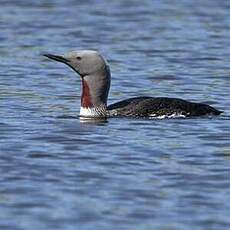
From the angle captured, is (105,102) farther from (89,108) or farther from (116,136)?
(116,136)

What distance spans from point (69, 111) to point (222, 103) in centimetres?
183

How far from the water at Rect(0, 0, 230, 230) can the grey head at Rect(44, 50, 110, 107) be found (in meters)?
0.34

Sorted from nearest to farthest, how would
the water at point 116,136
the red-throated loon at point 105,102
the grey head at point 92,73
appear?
the water at point 116,136, the red-throated loon at point 105,102, the grey head at point 92,73

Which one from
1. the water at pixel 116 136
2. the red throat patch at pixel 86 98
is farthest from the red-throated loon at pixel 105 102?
A: the water at pixel 116 136

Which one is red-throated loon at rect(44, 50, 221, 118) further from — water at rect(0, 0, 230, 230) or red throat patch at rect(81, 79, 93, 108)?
water at rect(0, 0, 230, 230)

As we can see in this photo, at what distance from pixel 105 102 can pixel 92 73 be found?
359mm

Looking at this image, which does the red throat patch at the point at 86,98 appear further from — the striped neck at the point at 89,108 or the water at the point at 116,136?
the water at the point at 116,136

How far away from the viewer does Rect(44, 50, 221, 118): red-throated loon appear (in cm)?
1395

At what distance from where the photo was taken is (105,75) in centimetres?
1423

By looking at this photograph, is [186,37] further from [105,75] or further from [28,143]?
[28,143]

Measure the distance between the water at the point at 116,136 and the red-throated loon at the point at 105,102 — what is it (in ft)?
0.47

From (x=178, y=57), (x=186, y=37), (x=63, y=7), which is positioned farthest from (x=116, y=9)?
(x=178, y=57)

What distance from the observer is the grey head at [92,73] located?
14.2m

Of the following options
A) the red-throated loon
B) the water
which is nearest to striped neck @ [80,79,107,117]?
the red-throated loon
